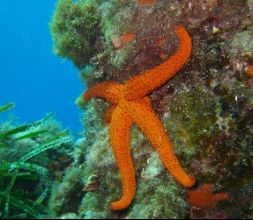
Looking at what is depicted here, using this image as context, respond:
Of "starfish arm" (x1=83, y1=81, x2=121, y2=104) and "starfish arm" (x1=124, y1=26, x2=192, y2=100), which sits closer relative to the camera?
"starfish arm" (x1=124, y1=26, x2=192, y2=100)

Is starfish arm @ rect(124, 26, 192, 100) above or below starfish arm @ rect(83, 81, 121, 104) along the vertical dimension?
below

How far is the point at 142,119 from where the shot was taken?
5.40 m

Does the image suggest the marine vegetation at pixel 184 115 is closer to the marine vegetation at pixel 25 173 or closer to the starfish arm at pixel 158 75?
the starfish arm at pixel 158 75

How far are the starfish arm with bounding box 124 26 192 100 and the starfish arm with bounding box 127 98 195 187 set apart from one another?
0.16 meters

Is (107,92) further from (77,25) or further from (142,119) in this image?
(77,25)

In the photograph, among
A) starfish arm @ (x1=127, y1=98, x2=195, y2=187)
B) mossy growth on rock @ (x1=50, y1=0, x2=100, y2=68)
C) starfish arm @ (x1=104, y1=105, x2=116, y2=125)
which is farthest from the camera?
mossy growth on rock @ (x1=50, y1=0, x2=100, y2=68)

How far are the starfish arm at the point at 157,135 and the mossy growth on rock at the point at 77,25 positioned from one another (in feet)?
6.68

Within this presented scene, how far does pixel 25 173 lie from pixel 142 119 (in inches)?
112

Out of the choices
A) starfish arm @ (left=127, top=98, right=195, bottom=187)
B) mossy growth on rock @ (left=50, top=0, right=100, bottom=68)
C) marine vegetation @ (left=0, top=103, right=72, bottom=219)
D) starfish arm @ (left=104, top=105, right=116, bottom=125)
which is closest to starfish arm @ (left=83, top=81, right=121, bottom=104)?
starfish arm @ (left=104, top=105, right=116, bottom=125)

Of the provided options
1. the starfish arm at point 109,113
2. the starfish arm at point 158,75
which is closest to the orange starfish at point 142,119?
the starfish arm at point 158,75

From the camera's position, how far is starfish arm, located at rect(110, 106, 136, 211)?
16.5 ft

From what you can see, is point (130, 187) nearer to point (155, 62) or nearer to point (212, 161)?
point (212, 161)

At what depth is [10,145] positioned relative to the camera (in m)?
8.23

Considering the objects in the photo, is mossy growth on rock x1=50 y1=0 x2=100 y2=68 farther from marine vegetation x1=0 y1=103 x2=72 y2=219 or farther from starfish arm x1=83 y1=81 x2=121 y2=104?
marine vegetation x1=0 y1=103 x2=72 y2=219
